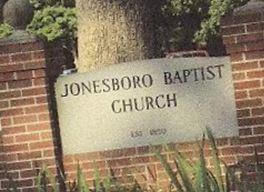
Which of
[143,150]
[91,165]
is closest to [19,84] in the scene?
[91,165]

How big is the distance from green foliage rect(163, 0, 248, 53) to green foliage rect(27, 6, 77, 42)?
3.59m

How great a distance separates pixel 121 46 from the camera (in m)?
8.30

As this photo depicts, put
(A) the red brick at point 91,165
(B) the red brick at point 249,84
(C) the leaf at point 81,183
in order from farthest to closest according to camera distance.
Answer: (A) the red brick at point 91,165 → (B) the red brick at point 249,84 → (C) the leaf at point 81,183

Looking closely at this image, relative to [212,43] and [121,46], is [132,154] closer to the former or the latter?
[121,46]

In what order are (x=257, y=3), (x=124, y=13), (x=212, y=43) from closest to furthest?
(x=257, y=3) → (x=124, y=13) → (x=212, y=43)

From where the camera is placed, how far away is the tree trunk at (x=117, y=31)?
27.2 feet

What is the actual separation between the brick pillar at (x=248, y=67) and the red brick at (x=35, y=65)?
1406mm

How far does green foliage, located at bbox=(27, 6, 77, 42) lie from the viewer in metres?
31.7

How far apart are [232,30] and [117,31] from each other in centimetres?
176

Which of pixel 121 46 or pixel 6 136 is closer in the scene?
pixel 6 136

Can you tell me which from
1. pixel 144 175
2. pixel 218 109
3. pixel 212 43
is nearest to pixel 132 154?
pixel 144 175

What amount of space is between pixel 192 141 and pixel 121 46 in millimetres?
1523

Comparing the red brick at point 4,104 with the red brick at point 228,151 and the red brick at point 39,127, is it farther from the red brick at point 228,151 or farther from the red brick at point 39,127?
the red brick at point 228,151

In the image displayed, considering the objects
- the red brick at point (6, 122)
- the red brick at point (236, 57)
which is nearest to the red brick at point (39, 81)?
the red brick at point (6, 122)
